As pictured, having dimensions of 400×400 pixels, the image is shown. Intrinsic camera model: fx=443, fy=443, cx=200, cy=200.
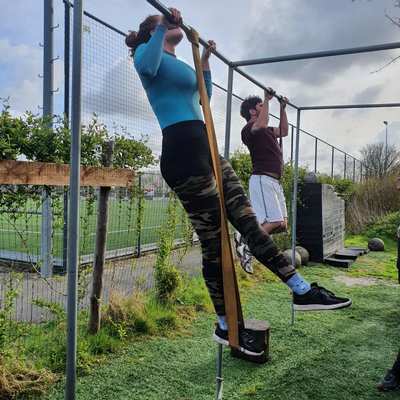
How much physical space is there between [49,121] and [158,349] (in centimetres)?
181

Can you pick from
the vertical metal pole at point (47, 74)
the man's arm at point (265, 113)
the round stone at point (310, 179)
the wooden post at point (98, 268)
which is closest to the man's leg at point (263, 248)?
the man's arm at point (265, 113)

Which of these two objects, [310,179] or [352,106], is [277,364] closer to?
[352,106]

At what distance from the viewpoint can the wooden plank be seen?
2.36 metres

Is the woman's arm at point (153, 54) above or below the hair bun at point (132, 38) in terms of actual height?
below

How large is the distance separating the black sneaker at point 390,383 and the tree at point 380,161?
1111cm

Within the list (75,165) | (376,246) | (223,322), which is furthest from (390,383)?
(376,246)

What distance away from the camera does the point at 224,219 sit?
1.71 meters

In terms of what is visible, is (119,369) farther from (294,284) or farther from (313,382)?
(294,284)

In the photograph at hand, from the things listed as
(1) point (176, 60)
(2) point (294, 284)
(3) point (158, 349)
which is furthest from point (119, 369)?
(1) point (176, 60)

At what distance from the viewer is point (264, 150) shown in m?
2.97

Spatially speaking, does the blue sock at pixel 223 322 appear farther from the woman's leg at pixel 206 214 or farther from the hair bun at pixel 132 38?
the hair bun at pixel 132 38

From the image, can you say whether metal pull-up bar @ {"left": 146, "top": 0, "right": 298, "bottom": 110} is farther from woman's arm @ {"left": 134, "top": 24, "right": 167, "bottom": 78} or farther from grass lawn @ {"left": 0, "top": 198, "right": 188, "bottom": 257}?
grass lawn @ {"left": 0, "top": 198, "right": 188, "bottom": 257}

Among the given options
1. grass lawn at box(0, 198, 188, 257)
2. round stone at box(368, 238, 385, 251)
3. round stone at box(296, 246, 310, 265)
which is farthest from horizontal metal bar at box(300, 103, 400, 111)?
round stone at box(368, 238, 385, 251)

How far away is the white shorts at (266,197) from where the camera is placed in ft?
9.75
